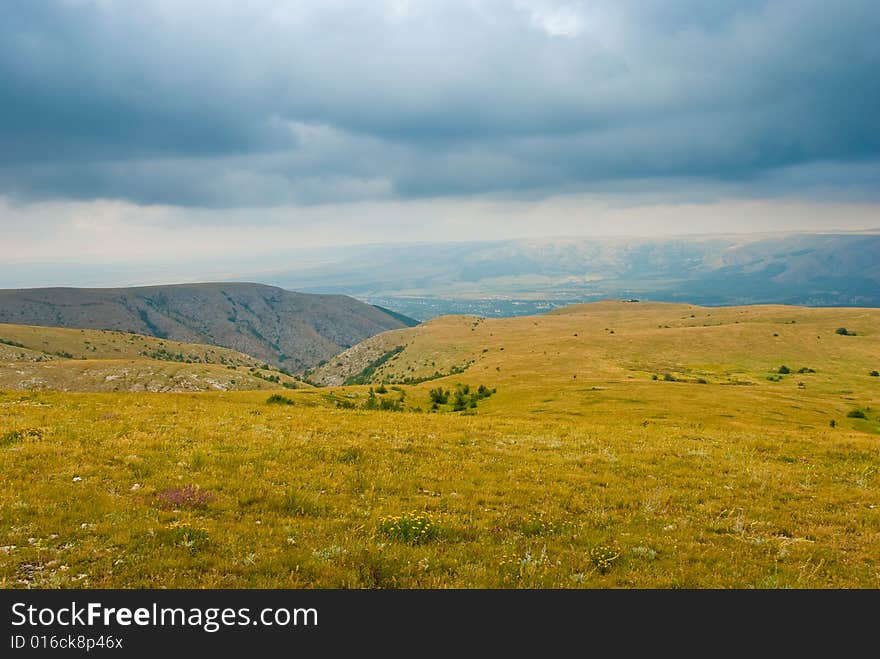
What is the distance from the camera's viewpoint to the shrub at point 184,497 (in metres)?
14.1

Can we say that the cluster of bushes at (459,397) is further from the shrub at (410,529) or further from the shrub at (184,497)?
the shrub at (410,529)

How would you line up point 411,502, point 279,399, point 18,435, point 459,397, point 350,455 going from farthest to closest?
point 459,397, point 279,399, point 18,435, point 350,455, point 411,502

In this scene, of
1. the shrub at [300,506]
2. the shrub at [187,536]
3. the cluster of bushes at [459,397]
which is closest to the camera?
the shrub at [187,536]

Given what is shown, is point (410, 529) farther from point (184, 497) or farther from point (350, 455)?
point (350, 455)

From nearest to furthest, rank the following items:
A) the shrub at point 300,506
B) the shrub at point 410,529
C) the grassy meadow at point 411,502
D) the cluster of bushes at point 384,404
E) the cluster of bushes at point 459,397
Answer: the grassy meadow at point 411,502 → the shrub at point 410,529 → the shrub at point 300,506 → the cluster of bushes at point 384,404 → the cluster of bushes at point 459,397

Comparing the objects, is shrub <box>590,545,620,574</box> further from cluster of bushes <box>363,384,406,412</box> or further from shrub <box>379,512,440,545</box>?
cluster of bushes <box>363,384,406,412</box>

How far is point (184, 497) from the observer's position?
14.4m

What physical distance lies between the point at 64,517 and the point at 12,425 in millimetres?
13320

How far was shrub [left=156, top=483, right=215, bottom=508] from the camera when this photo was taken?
14088mm

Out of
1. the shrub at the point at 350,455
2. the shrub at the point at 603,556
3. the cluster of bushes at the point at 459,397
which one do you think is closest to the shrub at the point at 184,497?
the shrub at the point at 350,455

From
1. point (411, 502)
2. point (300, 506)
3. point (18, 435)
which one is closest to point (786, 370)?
point (411, 502)

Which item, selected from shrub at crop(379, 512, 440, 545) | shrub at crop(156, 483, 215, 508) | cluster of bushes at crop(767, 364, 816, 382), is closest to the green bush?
shrub at crop(156, 483, 215, 508)
